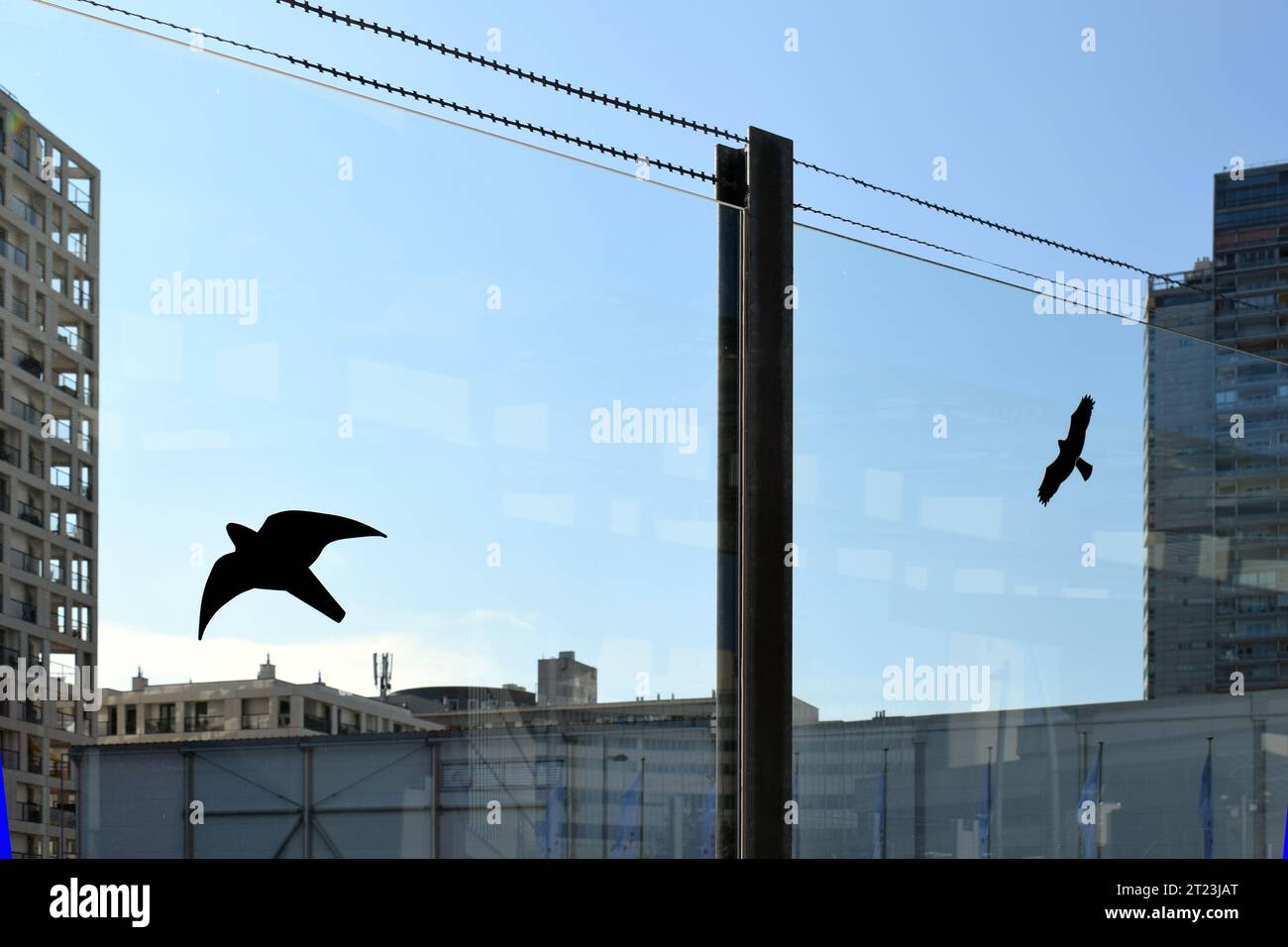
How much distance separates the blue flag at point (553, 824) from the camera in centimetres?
446

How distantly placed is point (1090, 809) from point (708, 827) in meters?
1.88

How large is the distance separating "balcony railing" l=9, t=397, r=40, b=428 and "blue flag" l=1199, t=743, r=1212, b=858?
15.6 ft

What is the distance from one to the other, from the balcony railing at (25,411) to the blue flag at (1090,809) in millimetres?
4171

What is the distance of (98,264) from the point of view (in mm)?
3791

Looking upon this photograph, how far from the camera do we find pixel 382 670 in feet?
13.9

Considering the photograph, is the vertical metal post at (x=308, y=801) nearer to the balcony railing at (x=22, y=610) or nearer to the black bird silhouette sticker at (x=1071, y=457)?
the balcony railing at (x=22, y=610)

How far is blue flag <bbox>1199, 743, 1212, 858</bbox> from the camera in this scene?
5.86 metres

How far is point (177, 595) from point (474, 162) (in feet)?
5.54

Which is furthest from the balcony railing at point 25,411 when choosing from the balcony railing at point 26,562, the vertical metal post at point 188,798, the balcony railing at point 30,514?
the vertical metal post at point 188,798

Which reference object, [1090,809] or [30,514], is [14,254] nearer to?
[30,514]

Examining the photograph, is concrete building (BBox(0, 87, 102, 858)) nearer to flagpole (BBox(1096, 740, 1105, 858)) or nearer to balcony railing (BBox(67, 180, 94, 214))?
balcony railing (BBox(67, 180, 94, 214))
